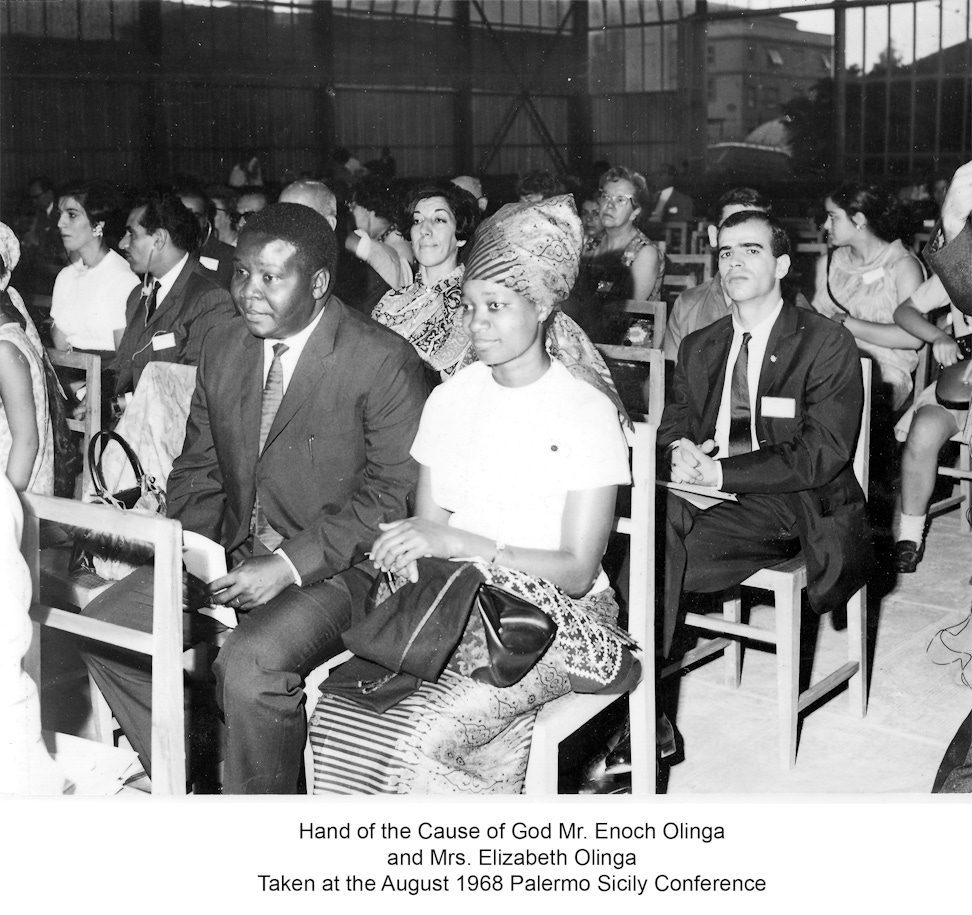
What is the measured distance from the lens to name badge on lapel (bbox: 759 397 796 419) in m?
3.02

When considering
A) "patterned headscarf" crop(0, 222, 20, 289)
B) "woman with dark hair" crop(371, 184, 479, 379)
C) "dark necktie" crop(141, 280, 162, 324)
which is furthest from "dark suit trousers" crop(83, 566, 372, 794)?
"dark necktie" crop(141, 280, 162, 324)

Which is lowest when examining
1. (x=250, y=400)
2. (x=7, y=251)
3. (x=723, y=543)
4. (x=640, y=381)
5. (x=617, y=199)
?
(x=723, y=543)

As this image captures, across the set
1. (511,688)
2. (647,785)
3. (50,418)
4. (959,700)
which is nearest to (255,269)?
(50,418)

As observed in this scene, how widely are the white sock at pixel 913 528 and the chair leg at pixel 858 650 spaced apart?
1275 mm

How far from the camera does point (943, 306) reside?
465cm

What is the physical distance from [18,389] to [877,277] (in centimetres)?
350

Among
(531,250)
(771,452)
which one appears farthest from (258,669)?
(771,452)

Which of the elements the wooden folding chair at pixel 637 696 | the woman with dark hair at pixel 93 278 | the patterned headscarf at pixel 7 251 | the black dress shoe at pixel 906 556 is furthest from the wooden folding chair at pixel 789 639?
the woman with dark hair at pixel 93 278

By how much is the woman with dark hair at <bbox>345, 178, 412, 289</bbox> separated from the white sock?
8.05 feet

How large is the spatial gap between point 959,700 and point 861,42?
1026cm

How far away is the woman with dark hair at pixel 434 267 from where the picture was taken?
3816 millimetres

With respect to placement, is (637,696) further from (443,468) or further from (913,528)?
(913,528)

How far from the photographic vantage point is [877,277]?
4676 mm

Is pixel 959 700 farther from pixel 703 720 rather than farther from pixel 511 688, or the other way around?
pixel 511 688
